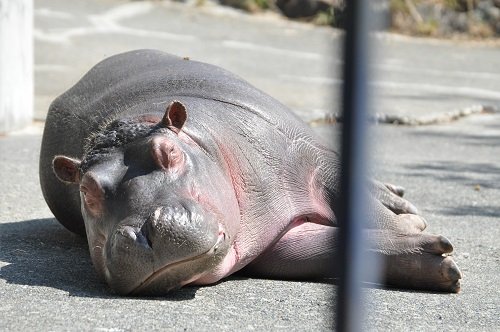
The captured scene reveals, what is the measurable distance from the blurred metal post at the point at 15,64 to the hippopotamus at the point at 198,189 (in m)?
3.14

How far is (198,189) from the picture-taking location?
4.14m

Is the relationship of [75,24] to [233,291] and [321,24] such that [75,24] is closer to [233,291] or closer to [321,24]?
[321,24]

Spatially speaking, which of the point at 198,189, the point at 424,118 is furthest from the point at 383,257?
the point at 424,118

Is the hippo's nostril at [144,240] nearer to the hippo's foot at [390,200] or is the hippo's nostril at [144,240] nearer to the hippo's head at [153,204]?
the hippo's head at [153,204]

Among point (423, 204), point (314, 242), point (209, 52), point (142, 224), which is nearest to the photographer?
point (142, 224)

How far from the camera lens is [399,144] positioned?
9305 mm

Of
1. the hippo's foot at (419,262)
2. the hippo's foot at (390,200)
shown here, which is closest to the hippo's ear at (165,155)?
the hippo's foot at (419,262)

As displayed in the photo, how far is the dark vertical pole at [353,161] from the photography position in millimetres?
1771

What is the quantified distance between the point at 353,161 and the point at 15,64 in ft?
23.6

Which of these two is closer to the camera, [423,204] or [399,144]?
[423,204]

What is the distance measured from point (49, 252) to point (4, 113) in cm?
385

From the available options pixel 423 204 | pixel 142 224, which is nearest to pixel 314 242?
pixel 142 224

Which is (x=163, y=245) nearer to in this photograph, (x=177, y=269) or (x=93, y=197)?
(x=177, y=269)

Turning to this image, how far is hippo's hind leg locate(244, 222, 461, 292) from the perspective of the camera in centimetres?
446
